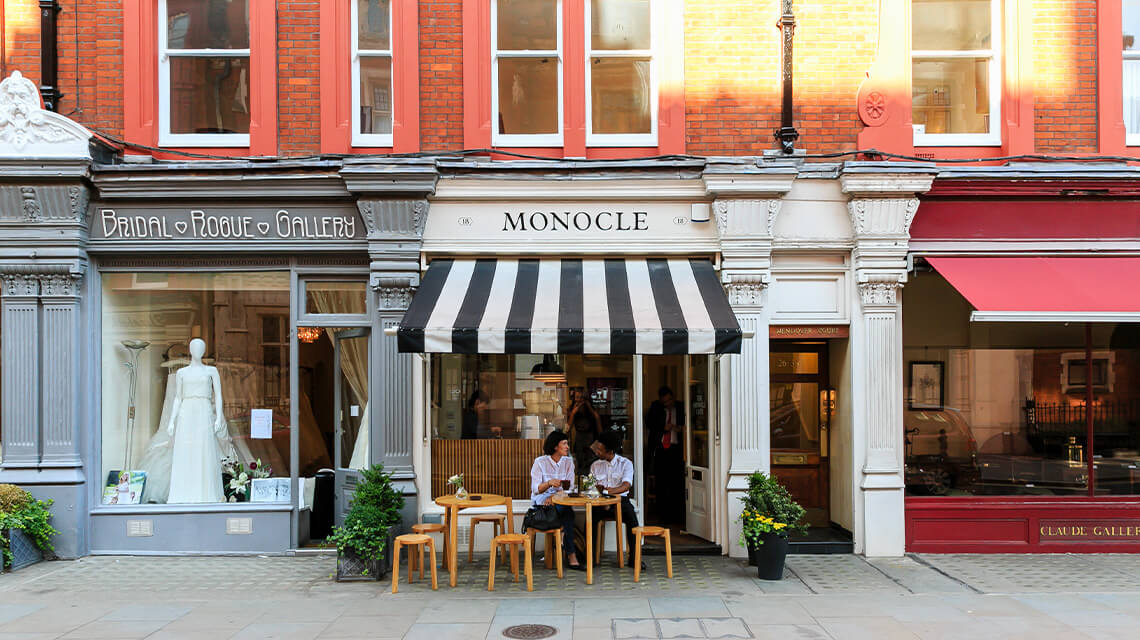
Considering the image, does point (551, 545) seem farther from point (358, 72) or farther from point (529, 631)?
point (358, 72)

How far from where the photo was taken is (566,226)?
1025cm

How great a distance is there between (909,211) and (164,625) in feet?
28.9

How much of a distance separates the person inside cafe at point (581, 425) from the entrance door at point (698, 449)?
3.99 ft

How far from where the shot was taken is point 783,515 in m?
9.03

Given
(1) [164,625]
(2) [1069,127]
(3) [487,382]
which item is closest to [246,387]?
(3) [487,382]

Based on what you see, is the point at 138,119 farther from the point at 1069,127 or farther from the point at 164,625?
the point at 1069,127

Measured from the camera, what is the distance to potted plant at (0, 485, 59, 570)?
365 inches

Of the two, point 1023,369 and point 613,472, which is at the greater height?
point 1023,369

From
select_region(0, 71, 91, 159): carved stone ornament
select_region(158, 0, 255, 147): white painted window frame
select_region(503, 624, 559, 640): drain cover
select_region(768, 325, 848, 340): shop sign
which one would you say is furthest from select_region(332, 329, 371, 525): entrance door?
select_region(768, 325, 848, 340): shop sign

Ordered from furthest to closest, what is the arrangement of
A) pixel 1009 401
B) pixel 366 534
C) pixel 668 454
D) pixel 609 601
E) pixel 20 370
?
pixel 668 454 < pixel 1009 401 < pixel 20 370 < pixel 366 534 < pixel 609 601

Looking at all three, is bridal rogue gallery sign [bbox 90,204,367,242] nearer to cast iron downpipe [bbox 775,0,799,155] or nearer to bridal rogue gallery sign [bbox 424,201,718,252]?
bridal rogue gallery sign [bbox 424,201,718,252]

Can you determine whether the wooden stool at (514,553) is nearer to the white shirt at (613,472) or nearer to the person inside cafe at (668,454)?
the white shirt at (613,472)

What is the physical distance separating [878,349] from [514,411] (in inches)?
174

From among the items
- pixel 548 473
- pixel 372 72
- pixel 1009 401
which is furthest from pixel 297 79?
pixel 1009 401
